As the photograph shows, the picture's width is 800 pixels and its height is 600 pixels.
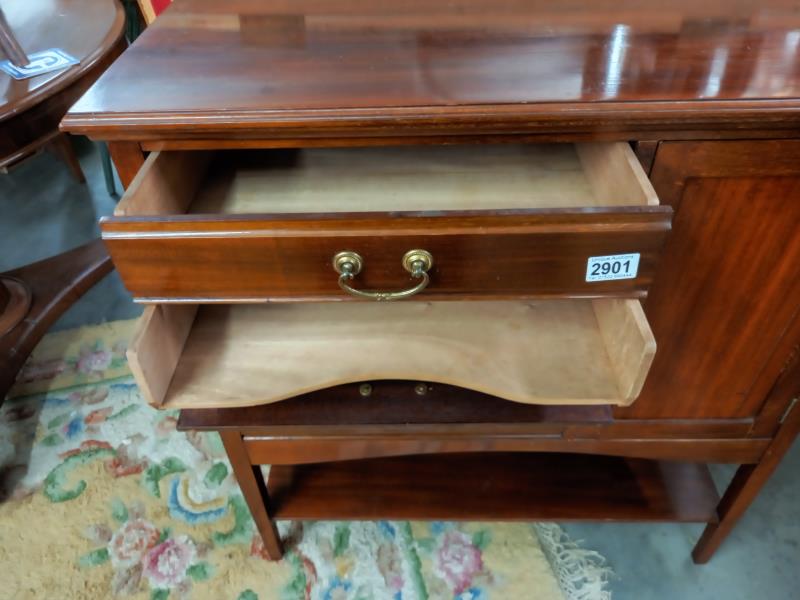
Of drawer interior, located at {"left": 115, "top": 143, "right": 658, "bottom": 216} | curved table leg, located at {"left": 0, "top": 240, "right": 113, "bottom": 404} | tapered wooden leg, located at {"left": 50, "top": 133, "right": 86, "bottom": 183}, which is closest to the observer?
drawer interior, located at {"left": 115, "top": 143, "right": 658, "bottom": 216}

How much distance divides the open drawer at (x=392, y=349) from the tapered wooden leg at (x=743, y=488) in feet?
0.91

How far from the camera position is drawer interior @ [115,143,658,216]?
0.56m

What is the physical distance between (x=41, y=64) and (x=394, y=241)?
2.01 ft

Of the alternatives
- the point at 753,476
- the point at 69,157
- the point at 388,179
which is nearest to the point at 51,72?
the point at 388,179

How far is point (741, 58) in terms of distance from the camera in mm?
512

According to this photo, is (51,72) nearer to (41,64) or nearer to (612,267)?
(41,64)

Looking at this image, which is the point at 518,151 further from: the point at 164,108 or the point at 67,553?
the point at 67,553

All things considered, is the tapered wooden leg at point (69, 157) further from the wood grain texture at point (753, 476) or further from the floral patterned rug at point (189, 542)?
the wood grain texture at point (753, 476)

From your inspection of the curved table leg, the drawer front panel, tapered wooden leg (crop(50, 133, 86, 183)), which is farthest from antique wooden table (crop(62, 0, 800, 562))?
tapered wooden leg (crop(50, 133, 86, 183))

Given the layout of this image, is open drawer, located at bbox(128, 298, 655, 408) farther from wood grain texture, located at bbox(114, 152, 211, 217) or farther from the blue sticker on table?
the blue sticker on table

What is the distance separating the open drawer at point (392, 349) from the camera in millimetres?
547

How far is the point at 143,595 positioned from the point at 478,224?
75 cm

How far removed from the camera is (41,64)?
30.9 inches

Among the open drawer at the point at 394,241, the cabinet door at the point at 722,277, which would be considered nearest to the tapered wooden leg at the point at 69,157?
the open drawer at the point at 394,241
